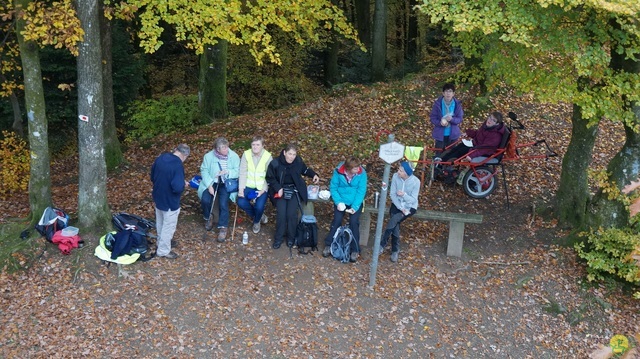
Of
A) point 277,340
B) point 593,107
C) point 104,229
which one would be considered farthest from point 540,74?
point 104,229

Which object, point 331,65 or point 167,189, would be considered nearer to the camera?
point 167,189

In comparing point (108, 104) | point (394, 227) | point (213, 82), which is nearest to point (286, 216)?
point (394, 227)

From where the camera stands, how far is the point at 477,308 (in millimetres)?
7430

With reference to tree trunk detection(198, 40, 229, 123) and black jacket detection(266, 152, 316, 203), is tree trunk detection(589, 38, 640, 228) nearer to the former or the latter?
black jacket detection(266, 152, 316, 203)

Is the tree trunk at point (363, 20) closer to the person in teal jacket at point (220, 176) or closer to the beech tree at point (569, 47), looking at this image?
the beech tree at point (569, 47)

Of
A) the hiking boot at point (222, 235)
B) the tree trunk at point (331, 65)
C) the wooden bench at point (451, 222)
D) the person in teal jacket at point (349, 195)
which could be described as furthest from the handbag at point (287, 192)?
the tree trunk at point (331, 65)

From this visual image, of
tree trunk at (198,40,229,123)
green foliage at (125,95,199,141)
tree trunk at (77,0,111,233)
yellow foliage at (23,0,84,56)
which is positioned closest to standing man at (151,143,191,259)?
tree trunk at (77,0,111,233)

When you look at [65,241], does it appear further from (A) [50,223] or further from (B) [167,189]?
(B) [167,189]

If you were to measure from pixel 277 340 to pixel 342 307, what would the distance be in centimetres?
107

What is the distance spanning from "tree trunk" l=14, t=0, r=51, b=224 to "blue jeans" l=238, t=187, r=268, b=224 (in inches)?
112

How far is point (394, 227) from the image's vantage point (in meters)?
7.95

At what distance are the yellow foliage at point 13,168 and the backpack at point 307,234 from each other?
6.42 metres

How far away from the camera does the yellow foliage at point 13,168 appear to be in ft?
35.1

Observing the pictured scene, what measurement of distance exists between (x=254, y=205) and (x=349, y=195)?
1512mm
